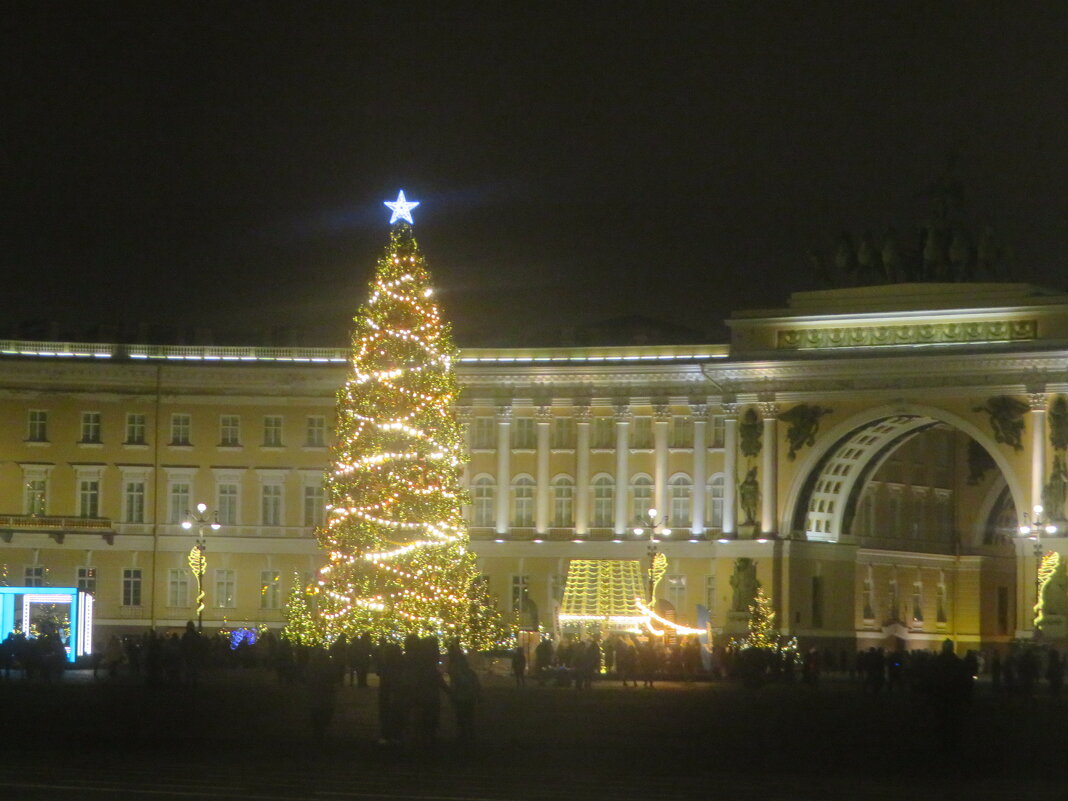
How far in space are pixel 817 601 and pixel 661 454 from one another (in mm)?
7488

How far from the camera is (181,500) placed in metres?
83.2

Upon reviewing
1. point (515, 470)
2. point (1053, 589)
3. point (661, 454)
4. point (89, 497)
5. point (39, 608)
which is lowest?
point (39, 608)

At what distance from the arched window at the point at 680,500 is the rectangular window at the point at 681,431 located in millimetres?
1175

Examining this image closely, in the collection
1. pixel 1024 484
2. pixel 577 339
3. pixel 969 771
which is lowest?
pixel 969 771

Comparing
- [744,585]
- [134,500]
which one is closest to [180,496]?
[134,500]

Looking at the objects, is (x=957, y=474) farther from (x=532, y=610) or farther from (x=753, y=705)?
(x=753, y=705)

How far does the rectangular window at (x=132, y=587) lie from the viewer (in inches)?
3228

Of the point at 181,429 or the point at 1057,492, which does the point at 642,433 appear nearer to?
the point at 1057,492

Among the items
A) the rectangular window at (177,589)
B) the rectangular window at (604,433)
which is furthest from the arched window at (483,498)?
the rectangular window at (177,589)

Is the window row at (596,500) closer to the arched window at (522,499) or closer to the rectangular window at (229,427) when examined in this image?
the arched window at (522,499)

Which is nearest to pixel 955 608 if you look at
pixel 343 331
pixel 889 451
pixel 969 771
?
pixel 889 451

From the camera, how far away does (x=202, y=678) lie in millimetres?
58156

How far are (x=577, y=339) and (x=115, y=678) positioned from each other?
3231cm

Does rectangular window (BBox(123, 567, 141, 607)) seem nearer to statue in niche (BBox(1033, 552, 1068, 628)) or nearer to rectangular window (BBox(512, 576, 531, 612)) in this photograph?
rectangular window (BBox(512, 576, 531, 612))
